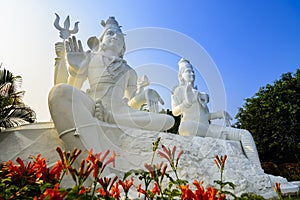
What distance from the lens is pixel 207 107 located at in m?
5.01

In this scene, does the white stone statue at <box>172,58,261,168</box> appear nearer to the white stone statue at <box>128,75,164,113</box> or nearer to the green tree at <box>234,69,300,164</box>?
the white stone statue at <box>128,75,164,113</box>

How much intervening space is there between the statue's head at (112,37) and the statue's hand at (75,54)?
41cm

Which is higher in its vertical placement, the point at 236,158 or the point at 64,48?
the point at 64,48

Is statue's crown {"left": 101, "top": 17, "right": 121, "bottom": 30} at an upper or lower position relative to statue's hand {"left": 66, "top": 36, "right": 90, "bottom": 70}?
upper

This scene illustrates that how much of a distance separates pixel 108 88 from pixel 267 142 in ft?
31.6

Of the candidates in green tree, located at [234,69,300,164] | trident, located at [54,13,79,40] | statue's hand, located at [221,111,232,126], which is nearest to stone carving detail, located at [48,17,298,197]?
trident, located at [54,13,79,40]

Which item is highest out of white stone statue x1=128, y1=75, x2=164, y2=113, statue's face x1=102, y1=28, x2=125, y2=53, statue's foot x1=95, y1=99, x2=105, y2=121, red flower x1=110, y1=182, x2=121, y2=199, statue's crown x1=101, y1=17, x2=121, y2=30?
statue's crown x1=101, y1=17, x2=121, y2=30

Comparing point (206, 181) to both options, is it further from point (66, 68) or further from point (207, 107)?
point (66, 68)

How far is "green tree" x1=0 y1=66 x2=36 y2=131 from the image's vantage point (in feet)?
→ 18.3

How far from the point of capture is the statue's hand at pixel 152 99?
4066 millimetres

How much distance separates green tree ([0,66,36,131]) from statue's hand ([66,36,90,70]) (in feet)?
9.02

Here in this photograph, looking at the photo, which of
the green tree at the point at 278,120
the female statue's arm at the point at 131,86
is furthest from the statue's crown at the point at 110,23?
the green tree at the point at 278,120

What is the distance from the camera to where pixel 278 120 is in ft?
36.4

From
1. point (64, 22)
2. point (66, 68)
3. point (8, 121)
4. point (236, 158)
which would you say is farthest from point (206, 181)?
point (8, 121)
